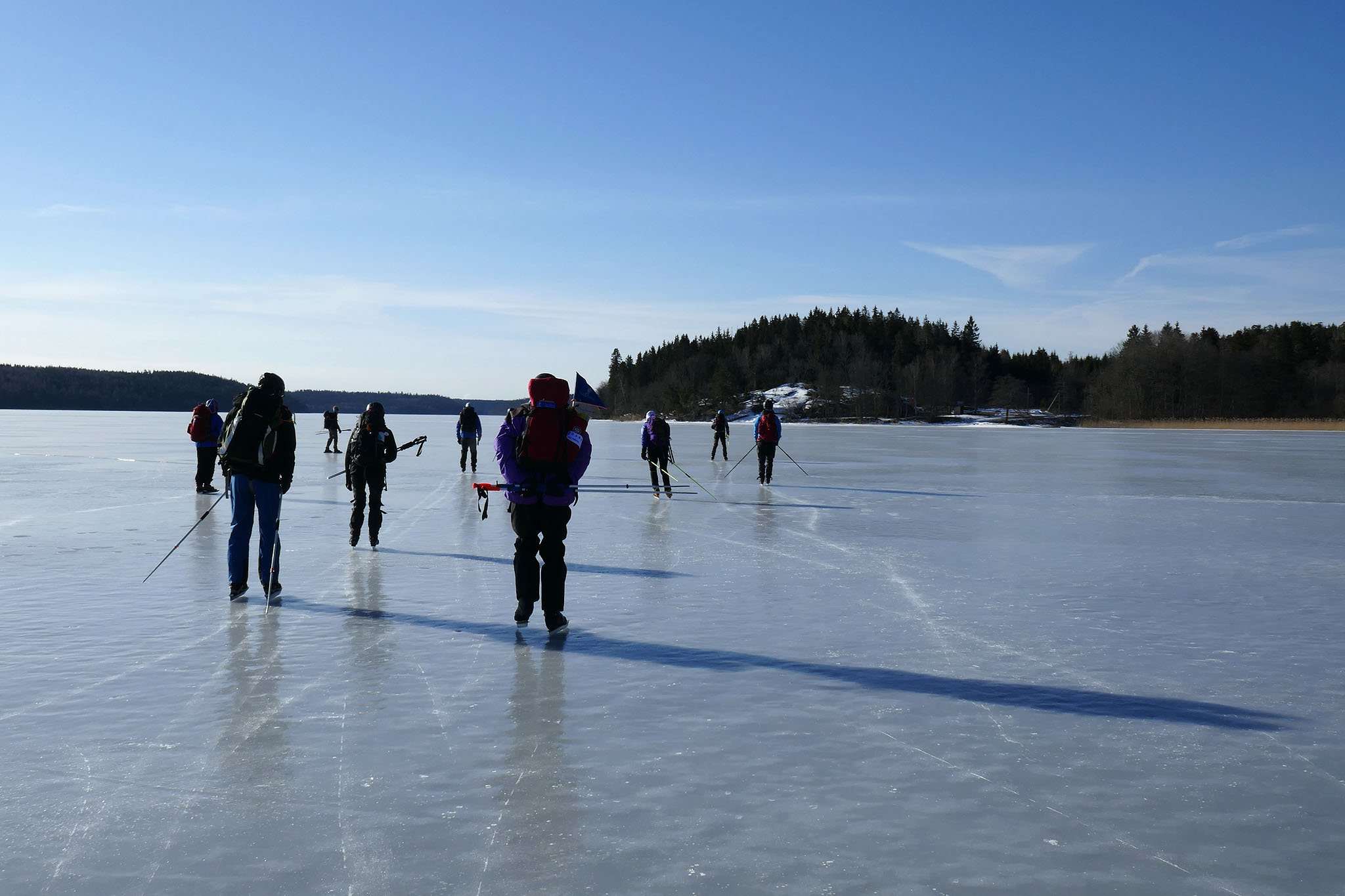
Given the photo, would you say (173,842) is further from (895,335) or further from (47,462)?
(895,335)

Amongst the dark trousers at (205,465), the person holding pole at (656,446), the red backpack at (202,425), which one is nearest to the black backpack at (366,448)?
the person holding pole at (656,446)

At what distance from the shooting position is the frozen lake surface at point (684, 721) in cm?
308

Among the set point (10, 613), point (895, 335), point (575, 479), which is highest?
point (895, 335)

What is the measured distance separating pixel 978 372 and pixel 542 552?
160023 mm

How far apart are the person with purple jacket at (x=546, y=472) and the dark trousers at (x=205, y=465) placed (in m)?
11.5

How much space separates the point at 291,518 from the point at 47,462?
49.2ft

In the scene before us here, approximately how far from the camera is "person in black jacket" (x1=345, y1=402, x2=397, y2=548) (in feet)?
33.2

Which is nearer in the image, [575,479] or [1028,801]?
[1028,801]

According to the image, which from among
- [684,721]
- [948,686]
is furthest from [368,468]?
[948,686]

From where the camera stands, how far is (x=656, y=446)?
54.3 feet

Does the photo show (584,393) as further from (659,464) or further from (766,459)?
(766,459)

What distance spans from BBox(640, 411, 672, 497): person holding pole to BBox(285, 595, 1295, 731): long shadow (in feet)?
32.4

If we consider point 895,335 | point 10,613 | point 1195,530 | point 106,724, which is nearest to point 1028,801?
point 106,724

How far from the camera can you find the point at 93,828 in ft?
10.7
